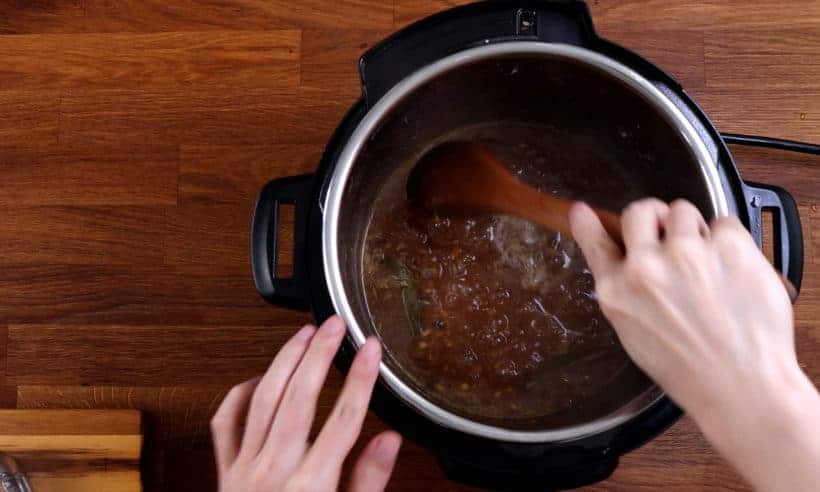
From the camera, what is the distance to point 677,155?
624 millimetres

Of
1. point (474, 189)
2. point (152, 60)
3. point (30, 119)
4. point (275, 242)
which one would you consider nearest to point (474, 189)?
point (474, 189)

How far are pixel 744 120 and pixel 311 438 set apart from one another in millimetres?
664

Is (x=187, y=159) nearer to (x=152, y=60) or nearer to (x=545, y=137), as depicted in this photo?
(x=152, y=60)

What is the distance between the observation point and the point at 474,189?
2.24ft

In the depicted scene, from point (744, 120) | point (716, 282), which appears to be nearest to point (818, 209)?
point (744, 120)

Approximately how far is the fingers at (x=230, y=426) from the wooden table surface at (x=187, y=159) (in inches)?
10.5

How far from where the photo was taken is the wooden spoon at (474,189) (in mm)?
639

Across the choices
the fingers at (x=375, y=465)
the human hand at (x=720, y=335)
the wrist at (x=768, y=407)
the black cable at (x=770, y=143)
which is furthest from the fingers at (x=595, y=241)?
the black cable at (x=770, y=143)

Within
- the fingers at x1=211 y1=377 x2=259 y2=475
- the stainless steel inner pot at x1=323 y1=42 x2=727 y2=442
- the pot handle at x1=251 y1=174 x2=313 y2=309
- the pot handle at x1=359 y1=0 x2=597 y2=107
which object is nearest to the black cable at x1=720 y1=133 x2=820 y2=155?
the stainless steel inner pot at x1=323 y1=42 x2=727 y2=442

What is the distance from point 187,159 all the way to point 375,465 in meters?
0.50

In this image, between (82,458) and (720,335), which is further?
(82,458)

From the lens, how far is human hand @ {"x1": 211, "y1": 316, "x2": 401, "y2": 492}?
0.49 m

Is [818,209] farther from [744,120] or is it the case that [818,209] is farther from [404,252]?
[404,252]

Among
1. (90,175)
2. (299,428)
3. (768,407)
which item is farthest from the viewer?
(90,175)
